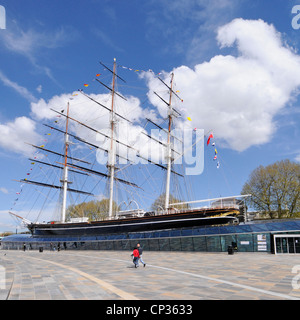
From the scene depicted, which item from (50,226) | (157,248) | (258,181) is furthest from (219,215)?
(50,226)

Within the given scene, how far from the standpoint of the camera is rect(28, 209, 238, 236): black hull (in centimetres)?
3405

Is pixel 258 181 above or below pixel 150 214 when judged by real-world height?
above

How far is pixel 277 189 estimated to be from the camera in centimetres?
4584

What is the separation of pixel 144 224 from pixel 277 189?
2475 cm

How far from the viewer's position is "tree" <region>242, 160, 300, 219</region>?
147 ft

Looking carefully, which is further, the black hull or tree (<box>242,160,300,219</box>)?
tree (<box>242,160,300,219</box>)

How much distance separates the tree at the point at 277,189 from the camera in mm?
44875

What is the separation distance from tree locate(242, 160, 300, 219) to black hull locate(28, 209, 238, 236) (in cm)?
1562

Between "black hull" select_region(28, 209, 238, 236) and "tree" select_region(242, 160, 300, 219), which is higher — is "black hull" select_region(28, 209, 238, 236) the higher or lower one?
the lower one

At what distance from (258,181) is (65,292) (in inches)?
A: 1799

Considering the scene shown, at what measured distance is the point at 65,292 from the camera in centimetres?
852
